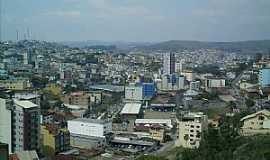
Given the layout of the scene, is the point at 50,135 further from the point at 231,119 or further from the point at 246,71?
the point at 246,71

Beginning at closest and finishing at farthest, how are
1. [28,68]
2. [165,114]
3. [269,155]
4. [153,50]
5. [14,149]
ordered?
1. [269,155]
2. [14,149]
3. [165,114]
4. [28,68]
5. [153,50]

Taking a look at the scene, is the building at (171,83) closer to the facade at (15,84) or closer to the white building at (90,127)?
the facade at (15,84)

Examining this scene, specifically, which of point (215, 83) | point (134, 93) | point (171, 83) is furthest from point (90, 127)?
point (215, 83)


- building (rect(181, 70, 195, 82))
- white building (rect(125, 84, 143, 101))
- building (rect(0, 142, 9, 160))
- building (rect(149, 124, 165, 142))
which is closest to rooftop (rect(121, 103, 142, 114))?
white building (rect(125, 84, 143, 101))

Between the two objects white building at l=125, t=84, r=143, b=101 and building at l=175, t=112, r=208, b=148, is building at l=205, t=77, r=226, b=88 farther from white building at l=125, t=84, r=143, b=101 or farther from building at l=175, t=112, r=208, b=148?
building at l=175, t=112, r=208, b=148

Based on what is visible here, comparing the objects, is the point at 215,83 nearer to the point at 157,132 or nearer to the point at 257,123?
the point at 157,132

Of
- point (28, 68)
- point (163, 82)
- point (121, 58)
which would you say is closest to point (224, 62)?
point (121, 58)

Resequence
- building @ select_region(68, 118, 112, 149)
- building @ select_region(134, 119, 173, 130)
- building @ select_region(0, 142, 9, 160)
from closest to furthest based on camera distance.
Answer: building @ select_region(0, 142, 9, 160), building @ select_region(68, 118, 112, 149), building @ select_region(134, 119, 173, 130)
